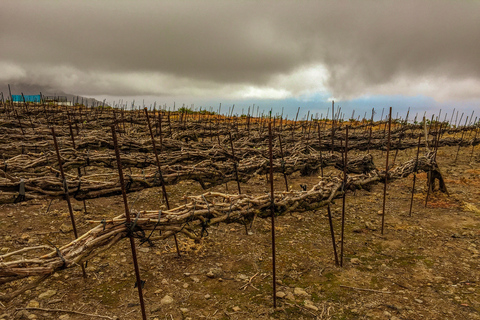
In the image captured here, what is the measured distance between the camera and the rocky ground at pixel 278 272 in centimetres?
348

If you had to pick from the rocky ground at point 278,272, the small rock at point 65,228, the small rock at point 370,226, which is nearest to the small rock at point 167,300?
the rocky ground at point 278,272

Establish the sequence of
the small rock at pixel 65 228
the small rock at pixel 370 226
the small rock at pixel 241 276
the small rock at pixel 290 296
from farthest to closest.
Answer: the small rock at pixel 370 226
the small rock at pixel 65 228
the small rock at pixel 241 276
the small rock at pixel 290 296

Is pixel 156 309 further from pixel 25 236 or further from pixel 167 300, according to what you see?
pixel 25 236

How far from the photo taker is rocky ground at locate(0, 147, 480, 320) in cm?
348

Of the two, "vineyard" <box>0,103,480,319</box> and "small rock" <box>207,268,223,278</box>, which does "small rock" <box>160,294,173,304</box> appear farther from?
"small rock" <box>207,268,223,278</box>

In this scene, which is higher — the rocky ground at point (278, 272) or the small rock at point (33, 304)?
the small rock at point (33, 304)

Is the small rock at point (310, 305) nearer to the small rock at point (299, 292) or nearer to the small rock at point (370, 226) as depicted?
the small rock at point (299, 292)

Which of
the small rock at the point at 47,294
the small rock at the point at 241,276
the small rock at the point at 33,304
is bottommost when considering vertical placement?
the small rock at the point at 241,276

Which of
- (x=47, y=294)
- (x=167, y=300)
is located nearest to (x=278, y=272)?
(x=167, y=300)

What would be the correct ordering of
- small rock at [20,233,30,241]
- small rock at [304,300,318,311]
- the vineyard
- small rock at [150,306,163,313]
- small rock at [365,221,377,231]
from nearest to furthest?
the vineyard, small rock at [150,306,163,313], small rock at [304,300,318,311], small rock at [20,233,30,241], small rock at [365,221,377,231]

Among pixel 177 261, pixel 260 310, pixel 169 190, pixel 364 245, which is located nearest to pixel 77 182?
pixel 177 261

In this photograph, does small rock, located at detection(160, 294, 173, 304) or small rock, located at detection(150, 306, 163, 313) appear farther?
small rock, located at detection(160, 294, 173, 304)

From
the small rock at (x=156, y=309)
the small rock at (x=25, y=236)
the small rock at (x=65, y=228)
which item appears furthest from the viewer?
the small rock at (x=65, y=228)

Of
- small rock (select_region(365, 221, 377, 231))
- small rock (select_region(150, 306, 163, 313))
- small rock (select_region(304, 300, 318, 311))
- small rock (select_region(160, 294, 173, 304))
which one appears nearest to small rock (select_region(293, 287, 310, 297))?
small rock (select_region(304, 300, 318, 311))
